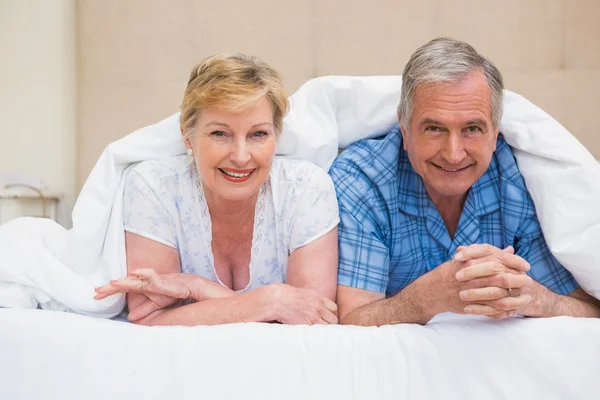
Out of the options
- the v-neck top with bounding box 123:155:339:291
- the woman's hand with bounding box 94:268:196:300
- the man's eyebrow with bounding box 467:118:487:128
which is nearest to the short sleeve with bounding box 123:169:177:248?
the v-neck top with bounding box 123:155:339:291

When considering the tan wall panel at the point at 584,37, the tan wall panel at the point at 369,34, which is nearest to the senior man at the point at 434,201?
the tan wall panel at the point at 369,34

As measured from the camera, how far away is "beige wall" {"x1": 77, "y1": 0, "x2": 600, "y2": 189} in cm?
204

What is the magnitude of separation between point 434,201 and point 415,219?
0.07m

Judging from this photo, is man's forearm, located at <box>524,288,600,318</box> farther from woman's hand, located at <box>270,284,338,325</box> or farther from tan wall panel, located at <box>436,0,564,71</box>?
tan wall panel, located at <box>436,0,564,71</box>

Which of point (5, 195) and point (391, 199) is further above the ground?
point (391, 199)

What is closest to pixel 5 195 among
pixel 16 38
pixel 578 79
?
pixel 16 38

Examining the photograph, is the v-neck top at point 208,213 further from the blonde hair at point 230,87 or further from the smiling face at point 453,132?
the smiling face at point 453,132

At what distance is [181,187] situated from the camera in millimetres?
1346

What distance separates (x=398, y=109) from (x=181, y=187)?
541 millimetres

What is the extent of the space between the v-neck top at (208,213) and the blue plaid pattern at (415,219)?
69 millimetres

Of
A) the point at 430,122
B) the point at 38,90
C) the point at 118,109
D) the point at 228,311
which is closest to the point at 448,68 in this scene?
the point at 430,122

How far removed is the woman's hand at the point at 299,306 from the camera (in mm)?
1159

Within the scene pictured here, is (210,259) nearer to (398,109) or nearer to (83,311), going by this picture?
(83,311)

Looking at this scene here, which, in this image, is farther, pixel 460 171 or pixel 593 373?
pixel 460 171
